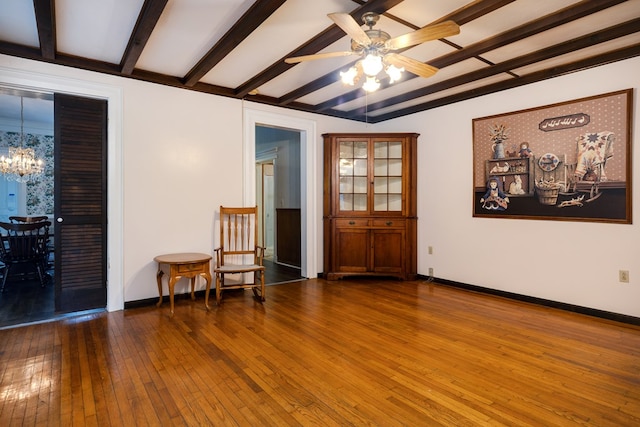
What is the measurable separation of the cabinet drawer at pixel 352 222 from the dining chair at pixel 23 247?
3941mm

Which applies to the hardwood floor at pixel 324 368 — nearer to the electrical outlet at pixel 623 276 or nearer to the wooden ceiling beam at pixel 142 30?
the electrical outlet at pixel 623 276

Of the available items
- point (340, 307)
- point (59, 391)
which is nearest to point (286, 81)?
point (340, 307)

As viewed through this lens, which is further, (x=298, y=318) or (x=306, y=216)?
(x=306, y=216)

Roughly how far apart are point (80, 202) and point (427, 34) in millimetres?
3512

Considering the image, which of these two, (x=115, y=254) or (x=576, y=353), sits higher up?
(x=115, y=254)

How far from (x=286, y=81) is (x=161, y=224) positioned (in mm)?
2151

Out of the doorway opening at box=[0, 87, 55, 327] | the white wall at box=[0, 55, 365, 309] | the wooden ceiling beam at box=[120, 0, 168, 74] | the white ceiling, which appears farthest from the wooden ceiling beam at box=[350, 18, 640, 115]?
the doorway opening at box=[0, 87, 55, 327]

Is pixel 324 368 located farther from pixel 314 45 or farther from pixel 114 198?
pixel 114 198

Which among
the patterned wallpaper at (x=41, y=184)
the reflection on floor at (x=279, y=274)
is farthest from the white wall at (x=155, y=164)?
the patterned wallpaper at (x=41, y=184)

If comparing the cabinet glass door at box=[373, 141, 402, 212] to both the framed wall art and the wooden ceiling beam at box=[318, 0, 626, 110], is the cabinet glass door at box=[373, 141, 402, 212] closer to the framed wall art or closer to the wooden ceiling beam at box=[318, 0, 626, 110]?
the framed wall art

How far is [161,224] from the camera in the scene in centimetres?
388

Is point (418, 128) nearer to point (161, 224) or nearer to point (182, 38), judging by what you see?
point (182, 38)

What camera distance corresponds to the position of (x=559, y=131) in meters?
3.65

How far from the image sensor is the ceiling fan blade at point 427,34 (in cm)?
209
